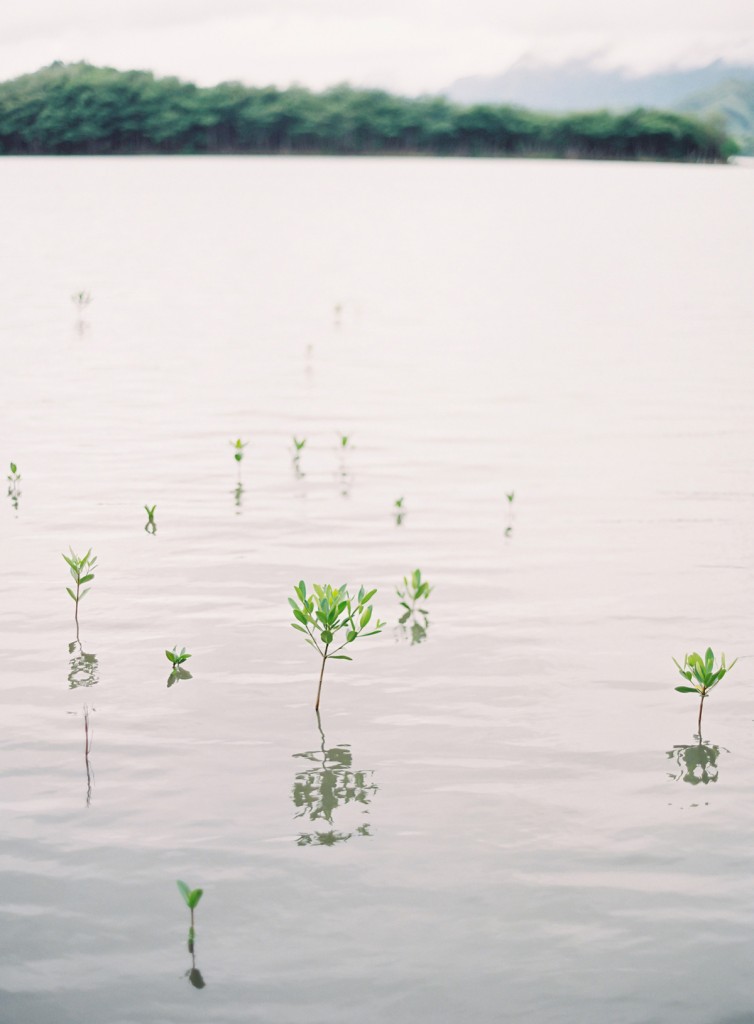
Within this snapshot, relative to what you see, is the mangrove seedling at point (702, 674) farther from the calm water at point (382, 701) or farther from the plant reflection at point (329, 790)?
the plant reflection at point (329, 790)

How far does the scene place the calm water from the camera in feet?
13.2

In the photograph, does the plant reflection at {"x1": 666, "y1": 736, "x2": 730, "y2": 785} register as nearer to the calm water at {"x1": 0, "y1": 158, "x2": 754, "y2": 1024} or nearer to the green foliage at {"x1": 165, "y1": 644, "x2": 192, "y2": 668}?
the calm water at {"x1": 0, "y1": 158, "x2": 754, "y2": 1024}

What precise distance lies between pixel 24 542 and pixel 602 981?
6.32 m

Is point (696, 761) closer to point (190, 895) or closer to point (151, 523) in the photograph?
point (190, 895)

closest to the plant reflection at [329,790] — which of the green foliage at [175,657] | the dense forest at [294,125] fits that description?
the green foliage at [175,657]

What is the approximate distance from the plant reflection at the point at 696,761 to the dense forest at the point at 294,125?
159 m

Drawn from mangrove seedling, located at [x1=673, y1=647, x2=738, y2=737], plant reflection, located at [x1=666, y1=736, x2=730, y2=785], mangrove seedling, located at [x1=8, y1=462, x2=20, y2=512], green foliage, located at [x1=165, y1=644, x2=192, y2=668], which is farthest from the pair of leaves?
mangrove seedling, located at [x1=8, y1=462, x2=20, y2=512]

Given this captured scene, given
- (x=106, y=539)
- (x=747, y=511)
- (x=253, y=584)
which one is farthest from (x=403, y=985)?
(x=747, y=511)

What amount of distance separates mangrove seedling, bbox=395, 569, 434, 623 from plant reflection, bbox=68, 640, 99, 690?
6.28ft

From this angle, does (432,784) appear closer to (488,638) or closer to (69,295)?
(488,638)

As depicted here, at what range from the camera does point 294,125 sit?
163 meters

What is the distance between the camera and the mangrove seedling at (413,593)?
7133 millimetres

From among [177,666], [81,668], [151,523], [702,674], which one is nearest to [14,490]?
[151,523]

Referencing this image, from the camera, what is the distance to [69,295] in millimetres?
25781
